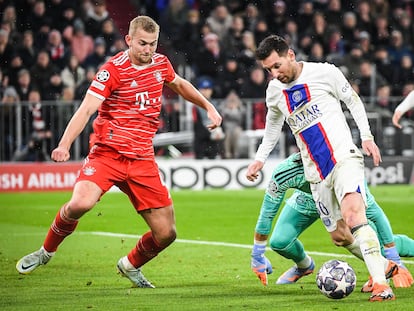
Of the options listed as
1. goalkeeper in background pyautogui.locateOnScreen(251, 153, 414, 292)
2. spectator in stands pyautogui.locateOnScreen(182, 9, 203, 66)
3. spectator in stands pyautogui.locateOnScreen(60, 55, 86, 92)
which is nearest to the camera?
goalkeeper in background pyautogui.locateOnScreen(251, 153, 414, 292)

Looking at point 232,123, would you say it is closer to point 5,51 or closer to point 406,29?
point 5,51

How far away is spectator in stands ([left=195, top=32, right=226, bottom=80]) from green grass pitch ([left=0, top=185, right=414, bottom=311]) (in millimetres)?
5201

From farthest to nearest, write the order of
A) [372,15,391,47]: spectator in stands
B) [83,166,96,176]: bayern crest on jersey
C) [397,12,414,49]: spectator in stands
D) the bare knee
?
[397,12,414,49]: spectator in stands
[372,15,391,47]: spectator in stands
[83,166,96,176]: bayern crest on jersey
the bare knee

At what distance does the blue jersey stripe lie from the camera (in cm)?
823

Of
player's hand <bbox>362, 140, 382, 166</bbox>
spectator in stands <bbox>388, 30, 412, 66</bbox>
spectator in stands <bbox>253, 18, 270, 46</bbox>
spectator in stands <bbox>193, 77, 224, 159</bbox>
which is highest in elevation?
player's hand <bbox>362, 140, 382, 166</bbox>

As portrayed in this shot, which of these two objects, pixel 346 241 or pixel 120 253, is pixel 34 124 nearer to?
pixel 120 253

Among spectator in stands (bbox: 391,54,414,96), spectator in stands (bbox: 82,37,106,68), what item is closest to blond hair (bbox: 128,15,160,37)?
spectator in stands (bbox: 82,37,106,68)

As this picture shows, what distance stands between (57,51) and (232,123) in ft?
13.4

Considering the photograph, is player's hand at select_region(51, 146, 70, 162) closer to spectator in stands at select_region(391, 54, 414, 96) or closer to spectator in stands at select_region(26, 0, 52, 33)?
spectator in stands at select_region(26, 0, 52, 33)

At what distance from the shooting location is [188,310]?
7.68 metres

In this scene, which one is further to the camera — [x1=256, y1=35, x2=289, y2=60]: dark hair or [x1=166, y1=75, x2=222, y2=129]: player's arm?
[x1=166, y1=75, x2=222, y2=129]: player's arm

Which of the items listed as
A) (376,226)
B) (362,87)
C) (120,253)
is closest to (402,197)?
(362,87)

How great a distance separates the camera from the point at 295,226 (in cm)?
917

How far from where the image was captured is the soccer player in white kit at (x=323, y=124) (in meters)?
8.09
